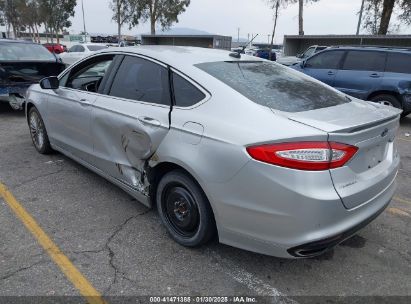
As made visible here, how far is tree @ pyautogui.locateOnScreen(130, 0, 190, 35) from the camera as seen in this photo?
35406mm

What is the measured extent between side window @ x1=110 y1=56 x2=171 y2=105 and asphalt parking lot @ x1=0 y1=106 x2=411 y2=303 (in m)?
1.18

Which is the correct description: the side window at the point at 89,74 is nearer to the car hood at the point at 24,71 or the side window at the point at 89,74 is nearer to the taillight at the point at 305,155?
the taillight at the point at 305,155

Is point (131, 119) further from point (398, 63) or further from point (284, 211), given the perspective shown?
point (398, 63)

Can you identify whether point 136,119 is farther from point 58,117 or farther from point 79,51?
point 79,51

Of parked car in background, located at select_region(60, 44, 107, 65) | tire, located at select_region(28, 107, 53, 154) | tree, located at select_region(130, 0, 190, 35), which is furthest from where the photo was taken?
tree, located at select_region(130, 0, 190, 35)

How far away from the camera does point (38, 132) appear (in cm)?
539

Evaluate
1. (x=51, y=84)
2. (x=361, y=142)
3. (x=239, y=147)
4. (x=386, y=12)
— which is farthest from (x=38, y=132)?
(x=386, y=12)

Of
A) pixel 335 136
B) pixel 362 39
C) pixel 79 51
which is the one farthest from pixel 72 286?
pixel 362 39

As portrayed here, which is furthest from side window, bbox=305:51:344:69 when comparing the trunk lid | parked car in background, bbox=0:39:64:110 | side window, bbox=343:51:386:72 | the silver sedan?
the trunk lid

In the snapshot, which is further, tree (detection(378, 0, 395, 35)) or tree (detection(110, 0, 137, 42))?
tree (detection(110, 0, 137, 42))

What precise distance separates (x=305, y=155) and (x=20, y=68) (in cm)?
740

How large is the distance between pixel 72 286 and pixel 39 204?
60.7 inches

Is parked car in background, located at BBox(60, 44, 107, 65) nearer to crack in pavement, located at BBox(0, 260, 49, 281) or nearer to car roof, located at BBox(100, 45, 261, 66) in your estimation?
car roof, located at BBox(100, 45, 261, 66)

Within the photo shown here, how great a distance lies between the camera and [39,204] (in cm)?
394
